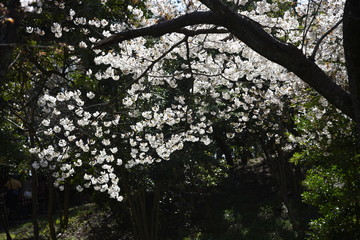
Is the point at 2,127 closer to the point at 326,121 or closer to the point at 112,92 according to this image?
the point at 112,92

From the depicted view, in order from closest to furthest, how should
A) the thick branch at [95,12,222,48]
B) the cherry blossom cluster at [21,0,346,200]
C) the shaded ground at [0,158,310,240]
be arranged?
the thick branch at [95,12,222,48]
the cherry blossom cluster at [21,0,346,200]
the shaded ground at [0,158,310,240]

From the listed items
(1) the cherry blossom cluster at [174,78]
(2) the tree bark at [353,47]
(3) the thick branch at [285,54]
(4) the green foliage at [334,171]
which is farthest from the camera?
(1) the cherry blossom cluster at [174,78]

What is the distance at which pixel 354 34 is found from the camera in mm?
3328

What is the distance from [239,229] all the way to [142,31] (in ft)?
23.5

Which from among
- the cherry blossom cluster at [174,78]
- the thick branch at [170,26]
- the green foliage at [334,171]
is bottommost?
the green foliage at [334,171]

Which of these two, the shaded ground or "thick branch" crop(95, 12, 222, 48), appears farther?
the shaded ground

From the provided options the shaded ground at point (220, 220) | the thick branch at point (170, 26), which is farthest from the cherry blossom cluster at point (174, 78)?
the shaded ground at point (220, 220)

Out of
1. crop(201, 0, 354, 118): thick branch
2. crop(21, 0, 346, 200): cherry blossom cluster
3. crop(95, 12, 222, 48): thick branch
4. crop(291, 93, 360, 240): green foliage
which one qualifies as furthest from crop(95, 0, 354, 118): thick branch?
crop(291, 93, 360, 240): green foliage

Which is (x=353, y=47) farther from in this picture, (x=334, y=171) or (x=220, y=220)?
(x=220, y=220)

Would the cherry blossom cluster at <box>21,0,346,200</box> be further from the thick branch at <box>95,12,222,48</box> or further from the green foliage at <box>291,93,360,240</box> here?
the thick branch at <box>95,12,222,48</box>

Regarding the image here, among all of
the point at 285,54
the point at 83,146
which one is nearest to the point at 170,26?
the point at 285,54

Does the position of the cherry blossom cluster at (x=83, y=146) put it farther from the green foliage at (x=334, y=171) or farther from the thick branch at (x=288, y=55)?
the thick branch at (x=288, y=55)

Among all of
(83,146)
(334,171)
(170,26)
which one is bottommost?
(334,171)

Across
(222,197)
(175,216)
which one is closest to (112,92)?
(175,216)
